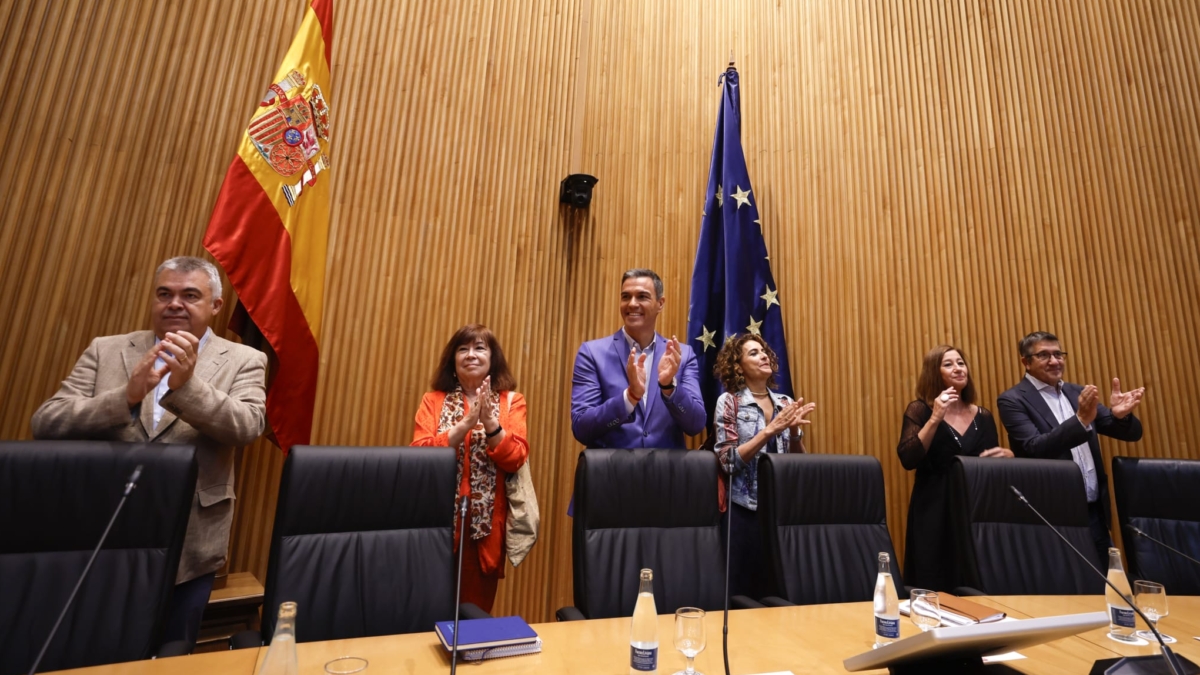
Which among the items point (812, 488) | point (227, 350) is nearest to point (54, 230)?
point (227, 350)

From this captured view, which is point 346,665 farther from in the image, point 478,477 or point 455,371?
point 455,371

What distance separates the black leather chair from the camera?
59.4 inches

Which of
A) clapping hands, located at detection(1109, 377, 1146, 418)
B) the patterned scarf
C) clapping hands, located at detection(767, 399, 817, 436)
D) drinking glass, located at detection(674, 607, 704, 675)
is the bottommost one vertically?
drinking glass, located at detection(674, 607, 704, 675)

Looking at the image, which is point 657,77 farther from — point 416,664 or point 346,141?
point 416,664

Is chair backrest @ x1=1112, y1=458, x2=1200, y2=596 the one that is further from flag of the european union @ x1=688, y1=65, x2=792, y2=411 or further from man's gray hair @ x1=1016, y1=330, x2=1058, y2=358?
flag of the european union @ x1=688, y1=65, x2=792, y2=411

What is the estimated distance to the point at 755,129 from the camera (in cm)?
382

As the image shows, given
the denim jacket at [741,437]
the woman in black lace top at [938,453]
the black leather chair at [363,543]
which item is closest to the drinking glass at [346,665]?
the black leather chair at [363,543]

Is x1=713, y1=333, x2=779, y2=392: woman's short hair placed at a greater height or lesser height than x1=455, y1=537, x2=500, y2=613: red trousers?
greater

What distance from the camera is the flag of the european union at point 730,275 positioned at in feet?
10.6


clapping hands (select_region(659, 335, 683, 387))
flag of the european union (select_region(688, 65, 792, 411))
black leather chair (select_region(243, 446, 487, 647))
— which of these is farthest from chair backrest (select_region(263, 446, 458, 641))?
flag of the european union (select_region(688, 65, 792, 411))

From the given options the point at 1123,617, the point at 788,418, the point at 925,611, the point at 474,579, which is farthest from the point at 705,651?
the point at 788,418

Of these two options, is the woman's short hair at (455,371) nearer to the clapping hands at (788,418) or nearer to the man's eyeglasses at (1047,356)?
the clapping hands at (788,418)

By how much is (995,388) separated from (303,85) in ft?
12.6

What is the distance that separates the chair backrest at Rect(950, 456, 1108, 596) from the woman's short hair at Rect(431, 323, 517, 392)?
5.36ft
